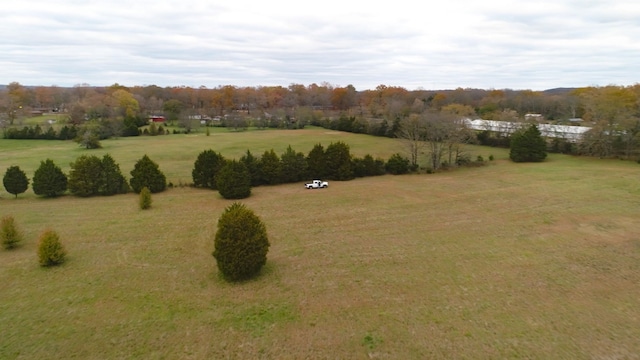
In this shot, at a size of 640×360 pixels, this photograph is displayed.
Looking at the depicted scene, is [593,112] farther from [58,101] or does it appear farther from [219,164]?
[58,101]

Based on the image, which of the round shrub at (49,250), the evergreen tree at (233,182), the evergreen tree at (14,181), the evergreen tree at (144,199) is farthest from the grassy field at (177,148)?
the round shrub at (49,250)

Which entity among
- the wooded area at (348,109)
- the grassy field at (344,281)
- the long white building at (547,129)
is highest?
the wooded area at (348,109)

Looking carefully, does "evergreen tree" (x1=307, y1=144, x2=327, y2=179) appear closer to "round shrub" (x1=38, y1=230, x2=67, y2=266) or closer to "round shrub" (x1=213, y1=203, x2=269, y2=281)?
"round shrub" (x1=213, y1=203, x2=269, y2=281)

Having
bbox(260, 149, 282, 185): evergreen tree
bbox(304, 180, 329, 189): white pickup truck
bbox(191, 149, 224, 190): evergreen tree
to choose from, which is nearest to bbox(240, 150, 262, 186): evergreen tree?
bbox(260, 149, 282, 185): evergreen tree

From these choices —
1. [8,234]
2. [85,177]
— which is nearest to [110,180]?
[85,177]

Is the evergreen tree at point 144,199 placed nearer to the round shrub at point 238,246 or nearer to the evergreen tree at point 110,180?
the evergreen tree at point 110,180

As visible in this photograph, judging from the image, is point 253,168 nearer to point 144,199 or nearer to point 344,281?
point 144,199

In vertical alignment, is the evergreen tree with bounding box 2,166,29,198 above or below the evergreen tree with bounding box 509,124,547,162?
below
